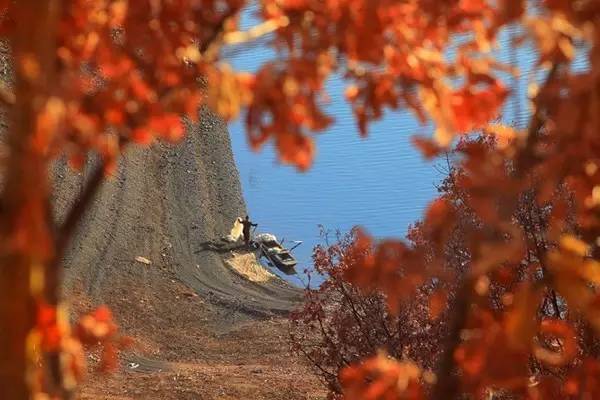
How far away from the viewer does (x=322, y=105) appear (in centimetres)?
77

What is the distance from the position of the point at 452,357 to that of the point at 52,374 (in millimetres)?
421

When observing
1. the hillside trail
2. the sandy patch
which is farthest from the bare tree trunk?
the sandy patch

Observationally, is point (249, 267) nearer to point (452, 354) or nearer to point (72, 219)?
point (72, 219)

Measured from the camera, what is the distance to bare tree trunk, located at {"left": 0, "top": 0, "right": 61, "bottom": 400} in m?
0.58

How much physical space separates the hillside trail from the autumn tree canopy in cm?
454

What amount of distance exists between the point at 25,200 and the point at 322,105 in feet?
1.03

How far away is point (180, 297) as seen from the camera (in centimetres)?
822

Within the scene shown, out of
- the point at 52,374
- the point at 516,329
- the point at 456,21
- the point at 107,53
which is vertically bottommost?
the point at 52,374

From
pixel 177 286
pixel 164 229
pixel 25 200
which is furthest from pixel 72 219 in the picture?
pixel 164 229

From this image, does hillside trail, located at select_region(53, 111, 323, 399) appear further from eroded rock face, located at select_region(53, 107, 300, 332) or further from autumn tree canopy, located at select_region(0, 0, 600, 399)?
autumn tree canopy, located at select_region(0, 0, 600, 399)

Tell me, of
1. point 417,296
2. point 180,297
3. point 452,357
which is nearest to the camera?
point 452,357

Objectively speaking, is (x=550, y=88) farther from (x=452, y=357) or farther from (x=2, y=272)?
(x=2, y=272)

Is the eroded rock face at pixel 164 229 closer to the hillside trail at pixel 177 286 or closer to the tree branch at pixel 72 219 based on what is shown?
the hillside trail at pixel 177 286

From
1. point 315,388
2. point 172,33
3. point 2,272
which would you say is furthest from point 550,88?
point 315,388
